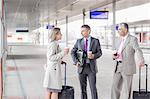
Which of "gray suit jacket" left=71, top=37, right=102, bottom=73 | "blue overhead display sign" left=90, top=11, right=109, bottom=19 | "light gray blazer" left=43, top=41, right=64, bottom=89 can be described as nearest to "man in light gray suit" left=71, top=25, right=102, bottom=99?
"gray suit jacket" left=71, top=37, right=102, bottom=73

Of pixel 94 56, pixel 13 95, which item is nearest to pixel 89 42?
pixel 94 56

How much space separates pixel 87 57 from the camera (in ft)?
22.2

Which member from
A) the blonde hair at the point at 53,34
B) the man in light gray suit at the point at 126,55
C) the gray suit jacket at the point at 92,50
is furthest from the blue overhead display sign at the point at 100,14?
the blonde hair at the point at 53,34

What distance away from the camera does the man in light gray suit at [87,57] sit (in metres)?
6.75

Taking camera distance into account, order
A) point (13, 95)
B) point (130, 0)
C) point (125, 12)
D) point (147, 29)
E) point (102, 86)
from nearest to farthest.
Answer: point (13, 95) < point (102, 86) < point (130, 0) < point (125, 12) < point (147, 29)

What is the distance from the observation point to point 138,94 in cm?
691

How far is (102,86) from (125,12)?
2760cm

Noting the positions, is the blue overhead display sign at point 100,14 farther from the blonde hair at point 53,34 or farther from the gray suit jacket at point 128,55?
the blonde hair at point 53,34

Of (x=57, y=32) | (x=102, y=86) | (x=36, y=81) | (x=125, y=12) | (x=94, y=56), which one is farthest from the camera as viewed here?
(x=125, y=12)

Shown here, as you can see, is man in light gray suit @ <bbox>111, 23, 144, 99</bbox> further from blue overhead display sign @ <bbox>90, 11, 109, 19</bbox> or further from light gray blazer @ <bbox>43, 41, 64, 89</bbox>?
blue overhead display sign @ <bbox>90, 11, 109, 19</bbox>

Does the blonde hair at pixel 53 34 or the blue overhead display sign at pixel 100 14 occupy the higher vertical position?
the blue overhead display sign at pixel 100 14

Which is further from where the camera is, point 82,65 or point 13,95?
point 13,95

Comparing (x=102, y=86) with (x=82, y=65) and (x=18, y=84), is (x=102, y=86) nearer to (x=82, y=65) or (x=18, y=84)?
(x=18, y=84)

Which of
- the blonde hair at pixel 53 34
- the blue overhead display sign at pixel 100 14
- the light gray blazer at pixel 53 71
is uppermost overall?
the blue overhead display sign at pixel 100 14
